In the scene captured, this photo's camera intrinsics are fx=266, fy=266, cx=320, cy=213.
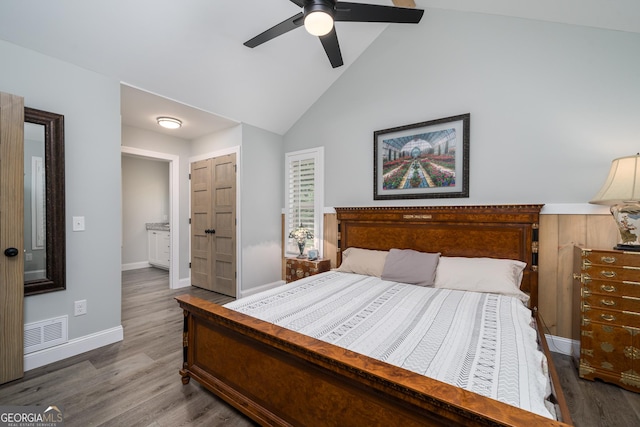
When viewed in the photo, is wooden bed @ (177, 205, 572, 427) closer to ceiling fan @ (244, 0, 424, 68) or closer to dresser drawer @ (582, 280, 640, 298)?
dresser drawer @ (582, 280, 640, 298)

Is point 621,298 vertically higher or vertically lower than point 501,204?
lower

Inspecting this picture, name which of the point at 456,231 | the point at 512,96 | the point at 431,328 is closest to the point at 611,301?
the point at 456,231

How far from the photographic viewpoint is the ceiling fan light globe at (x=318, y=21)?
67.2 inches

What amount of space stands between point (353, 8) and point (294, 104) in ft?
6.87

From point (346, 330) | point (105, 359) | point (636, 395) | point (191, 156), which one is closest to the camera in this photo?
point (346, 330)

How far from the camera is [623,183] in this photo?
1.93 meters

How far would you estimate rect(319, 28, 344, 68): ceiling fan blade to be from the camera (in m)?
2.15

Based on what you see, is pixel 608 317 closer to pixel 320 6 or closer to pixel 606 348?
pixel 606 348

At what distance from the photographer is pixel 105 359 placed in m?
2.28

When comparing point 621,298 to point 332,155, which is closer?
point 621,298

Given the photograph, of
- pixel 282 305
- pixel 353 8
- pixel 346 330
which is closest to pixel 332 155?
pixel 353 8

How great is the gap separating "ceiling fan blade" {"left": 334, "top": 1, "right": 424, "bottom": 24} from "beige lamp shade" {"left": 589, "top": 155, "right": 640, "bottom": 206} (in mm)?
1856

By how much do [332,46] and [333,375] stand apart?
2.41 metres

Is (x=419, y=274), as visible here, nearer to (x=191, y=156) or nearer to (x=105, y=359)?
(x=105, y=359)
